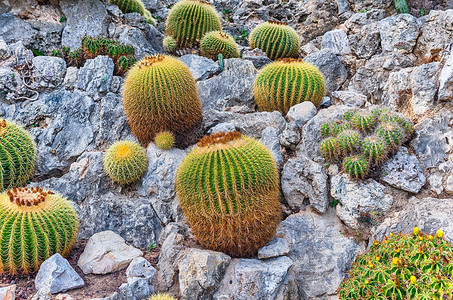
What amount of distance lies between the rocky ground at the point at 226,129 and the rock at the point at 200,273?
0.04ft

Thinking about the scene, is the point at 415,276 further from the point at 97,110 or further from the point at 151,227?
the point at 97,110

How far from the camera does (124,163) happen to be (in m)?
5.29

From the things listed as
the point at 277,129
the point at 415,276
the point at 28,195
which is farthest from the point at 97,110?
the point at 415,276

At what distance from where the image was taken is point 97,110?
6.39 m

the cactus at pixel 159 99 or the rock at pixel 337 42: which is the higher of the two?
the cactus at pixel 159 99

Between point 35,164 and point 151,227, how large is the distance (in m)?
2.04

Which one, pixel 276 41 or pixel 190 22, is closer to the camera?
pixel 190 22

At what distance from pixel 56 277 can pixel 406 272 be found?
3.40 metres

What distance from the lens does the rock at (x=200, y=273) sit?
4.05m

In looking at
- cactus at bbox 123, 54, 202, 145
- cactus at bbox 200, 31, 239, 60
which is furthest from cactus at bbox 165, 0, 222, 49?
cactus at bbox 123, 54, 202, 145

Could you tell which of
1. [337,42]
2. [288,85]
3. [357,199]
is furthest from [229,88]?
[357,199]

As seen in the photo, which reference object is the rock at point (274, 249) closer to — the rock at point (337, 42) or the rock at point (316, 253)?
the rock at point (316, 253)

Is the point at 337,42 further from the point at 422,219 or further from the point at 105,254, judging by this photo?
the point at 105,254

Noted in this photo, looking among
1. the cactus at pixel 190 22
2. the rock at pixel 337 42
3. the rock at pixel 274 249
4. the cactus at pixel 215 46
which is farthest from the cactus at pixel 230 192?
the rock at pixel 337 42
